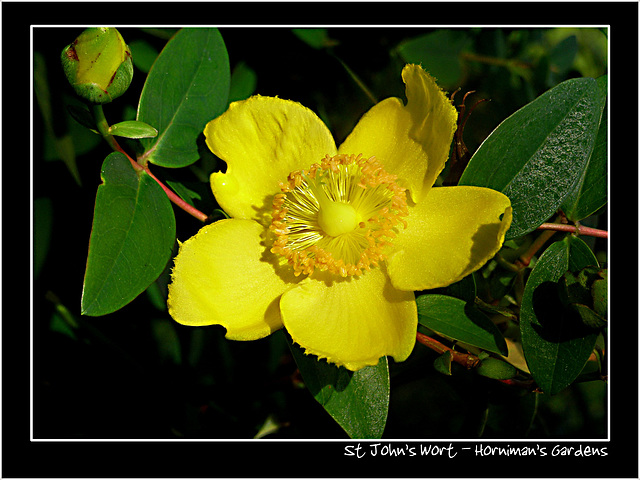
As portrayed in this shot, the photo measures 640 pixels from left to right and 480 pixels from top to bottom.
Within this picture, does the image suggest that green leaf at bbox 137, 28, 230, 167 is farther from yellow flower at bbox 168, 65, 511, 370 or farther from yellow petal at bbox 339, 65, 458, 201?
yellow petal at bbox 339, 65, 458, 201

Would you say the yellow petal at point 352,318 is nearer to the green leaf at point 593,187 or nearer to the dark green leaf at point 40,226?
the green leaf at point 593,187

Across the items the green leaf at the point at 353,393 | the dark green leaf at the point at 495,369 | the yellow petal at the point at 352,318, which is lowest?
the green leaf at the point at 353,393

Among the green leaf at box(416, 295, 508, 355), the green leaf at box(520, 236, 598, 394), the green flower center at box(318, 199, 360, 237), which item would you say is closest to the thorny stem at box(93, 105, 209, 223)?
the green flower center at box(318, 199, 360, 237)

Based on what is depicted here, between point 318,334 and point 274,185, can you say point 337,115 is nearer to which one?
point 274,185

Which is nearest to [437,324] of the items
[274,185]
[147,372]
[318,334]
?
[318,334]

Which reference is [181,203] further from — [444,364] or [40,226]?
[444,364]

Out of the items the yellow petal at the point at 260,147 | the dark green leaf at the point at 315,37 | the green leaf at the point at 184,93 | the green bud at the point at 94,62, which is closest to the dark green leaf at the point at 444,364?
the yellow petal at the point at 260,147

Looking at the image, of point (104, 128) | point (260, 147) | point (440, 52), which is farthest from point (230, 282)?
point (440, 52)
